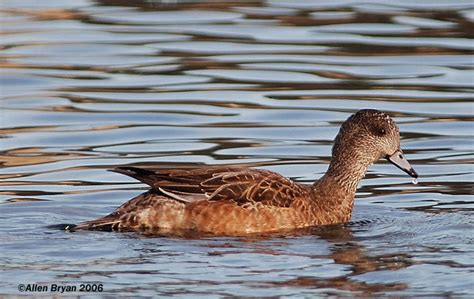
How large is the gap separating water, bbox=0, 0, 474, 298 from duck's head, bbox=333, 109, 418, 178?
453 mm

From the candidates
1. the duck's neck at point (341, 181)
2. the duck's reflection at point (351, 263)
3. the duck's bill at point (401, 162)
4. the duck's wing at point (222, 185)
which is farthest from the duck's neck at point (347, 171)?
the duck's wing at point (222, 185)

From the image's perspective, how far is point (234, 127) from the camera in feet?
48.1

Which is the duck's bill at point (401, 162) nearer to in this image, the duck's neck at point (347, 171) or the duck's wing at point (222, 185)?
the duck's neck at point (347, 171)

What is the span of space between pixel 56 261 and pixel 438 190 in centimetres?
383

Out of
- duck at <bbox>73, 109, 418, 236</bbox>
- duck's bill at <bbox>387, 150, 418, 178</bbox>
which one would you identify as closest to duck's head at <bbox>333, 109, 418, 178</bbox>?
duck's bill at <bbox>387, 150, 418, 178</bbox>

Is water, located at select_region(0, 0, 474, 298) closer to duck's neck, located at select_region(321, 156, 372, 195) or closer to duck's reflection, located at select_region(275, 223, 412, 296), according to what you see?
duck's reflection, located at select_region(275, 223, 412, 296)

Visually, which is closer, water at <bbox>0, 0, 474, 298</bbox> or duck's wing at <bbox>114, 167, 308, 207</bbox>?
water at <bbox>0, 0, 474, 298</bbox>

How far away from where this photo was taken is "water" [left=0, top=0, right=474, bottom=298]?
9.56 m

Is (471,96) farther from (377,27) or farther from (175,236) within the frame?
(175,236)

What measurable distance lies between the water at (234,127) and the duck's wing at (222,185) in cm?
36

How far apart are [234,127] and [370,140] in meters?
3.29

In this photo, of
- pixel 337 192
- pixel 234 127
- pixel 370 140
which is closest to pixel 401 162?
pixel 370 140

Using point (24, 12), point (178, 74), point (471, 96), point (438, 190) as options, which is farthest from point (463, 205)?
point (24, 12)

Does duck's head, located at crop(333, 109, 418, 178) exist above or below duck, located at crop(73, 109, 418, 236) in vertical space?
above
